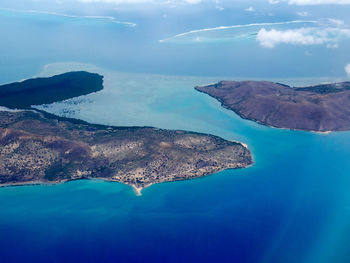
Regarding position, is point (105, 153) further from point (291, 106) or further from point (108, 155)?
point (291, 106)

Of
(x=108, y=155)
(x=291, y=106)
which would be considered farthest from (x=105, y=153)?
(x=291, y=106)

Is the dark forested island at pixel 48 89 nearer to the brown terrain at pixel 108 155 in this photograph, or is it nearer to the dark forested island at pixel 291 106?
the brown terrain at pixel 108 155

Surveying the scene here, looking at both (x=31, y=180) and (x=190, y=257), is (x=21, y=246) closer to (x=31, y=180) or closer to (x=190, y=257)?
(x=31, y=180)

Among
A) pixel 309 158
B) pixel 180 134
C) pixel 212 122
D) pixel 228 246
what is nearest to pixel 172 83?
pixel 212 122

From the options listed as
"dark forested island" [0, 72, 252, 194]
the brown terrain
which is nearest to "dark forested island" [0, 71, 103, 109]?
"dark forested island" [0, 72, 252, 194]

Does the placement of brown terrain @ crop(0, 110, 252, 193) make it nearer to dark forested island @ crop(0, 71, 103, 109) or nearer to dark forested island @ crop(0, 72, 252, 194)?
dark forested island @ crop(0, 72, 252, 194)
